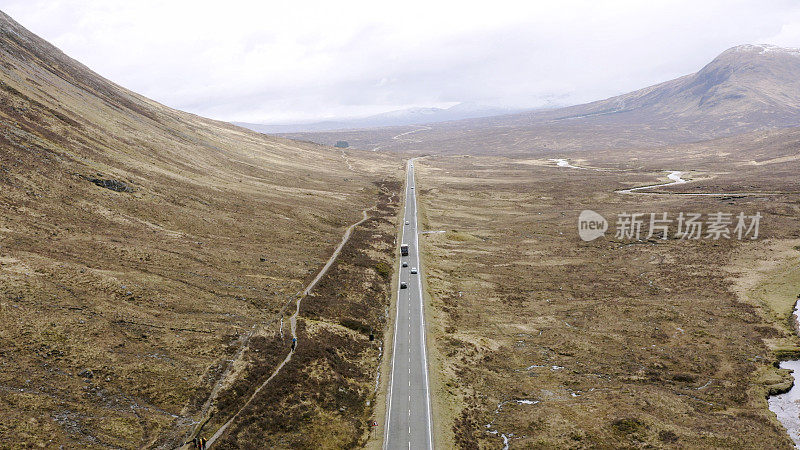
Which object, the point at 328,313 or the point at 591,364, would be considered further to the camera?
the point at 328,313

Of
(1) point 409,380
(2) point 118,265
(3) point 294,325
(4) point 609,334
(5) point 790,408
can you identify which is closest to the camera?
(5) point 790,408

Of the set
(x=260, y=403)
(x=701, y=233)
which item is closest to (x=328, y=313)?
(x=260, y=403)

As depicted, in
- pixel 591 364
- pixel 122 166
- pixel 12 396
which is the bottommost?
pixel 591 364

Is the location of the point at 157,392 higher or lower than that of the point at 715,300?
higher

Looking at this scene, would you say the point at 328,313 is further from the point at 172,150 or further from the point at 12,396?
the point at 172,150

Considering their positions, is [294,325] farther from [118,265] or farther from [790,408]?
[790,408]

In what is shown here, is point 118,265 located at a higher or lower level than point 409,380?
higher
